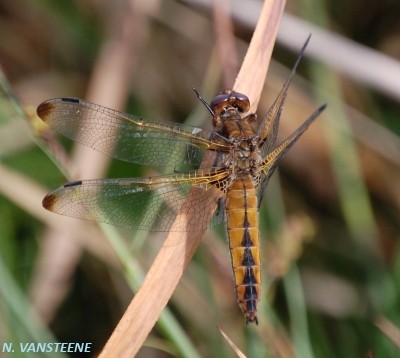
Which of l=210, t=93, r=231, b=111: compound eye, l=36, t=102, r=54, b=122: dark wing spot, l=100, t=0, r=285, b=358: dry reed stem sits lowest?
l=100, t=0, r=285, b=358: dry reed stem

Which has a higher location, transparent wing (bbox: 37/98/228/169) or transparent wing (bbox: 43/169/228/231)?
transparent wing (bbox: 37/98/228/169)

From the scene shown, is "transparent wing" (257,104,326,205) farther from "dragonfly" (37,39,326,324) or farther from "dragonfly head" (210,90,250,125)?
"dragonfly head" (210,90,250,125)

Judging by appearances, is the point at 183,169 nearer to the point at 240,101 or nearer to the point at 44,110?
the point at 240,101

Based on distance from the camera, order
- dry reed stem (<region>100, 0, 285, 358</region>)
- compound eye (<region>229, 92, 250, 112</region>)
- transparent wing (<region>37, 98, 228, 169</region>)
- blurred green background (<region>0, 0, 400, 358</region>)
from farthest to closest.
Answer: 1. blurred green background (<region>0, 0, 400, 358</region>)
2. transparent wing (<region>37, 98, 228, 169</region>)
3. compound eye (<region>229, 92, 250, 112</region>)
4. dry reed stem (<region>100, 0, 285, 358</region>)

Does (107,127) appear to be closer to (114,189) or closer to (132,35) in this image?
(114,189)

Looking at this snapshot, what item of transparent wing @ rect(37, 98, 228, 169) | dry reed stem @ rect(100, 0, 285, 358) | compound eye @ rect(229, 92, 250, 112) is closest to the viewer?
dry reed stem @ rect(100, 0, 285, 358)

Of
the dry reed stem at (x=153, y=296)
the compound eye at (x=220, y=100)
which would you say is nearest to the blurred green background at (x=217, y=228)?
the compound eye at (x=220, y=100)

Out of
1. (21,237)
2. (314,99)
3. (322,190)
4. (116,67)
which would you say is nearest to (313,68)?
(314,99)

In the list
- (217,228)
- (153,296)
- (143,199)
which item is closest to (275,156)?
(143,199)

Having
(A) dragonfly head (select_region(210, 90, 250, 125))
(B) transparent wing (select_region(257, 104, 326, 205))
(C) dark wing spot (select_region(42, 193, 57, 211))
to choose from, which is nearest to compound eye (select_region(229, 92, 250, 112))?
(A) dragonfly head (select_region(210, 90, 250, 125))
